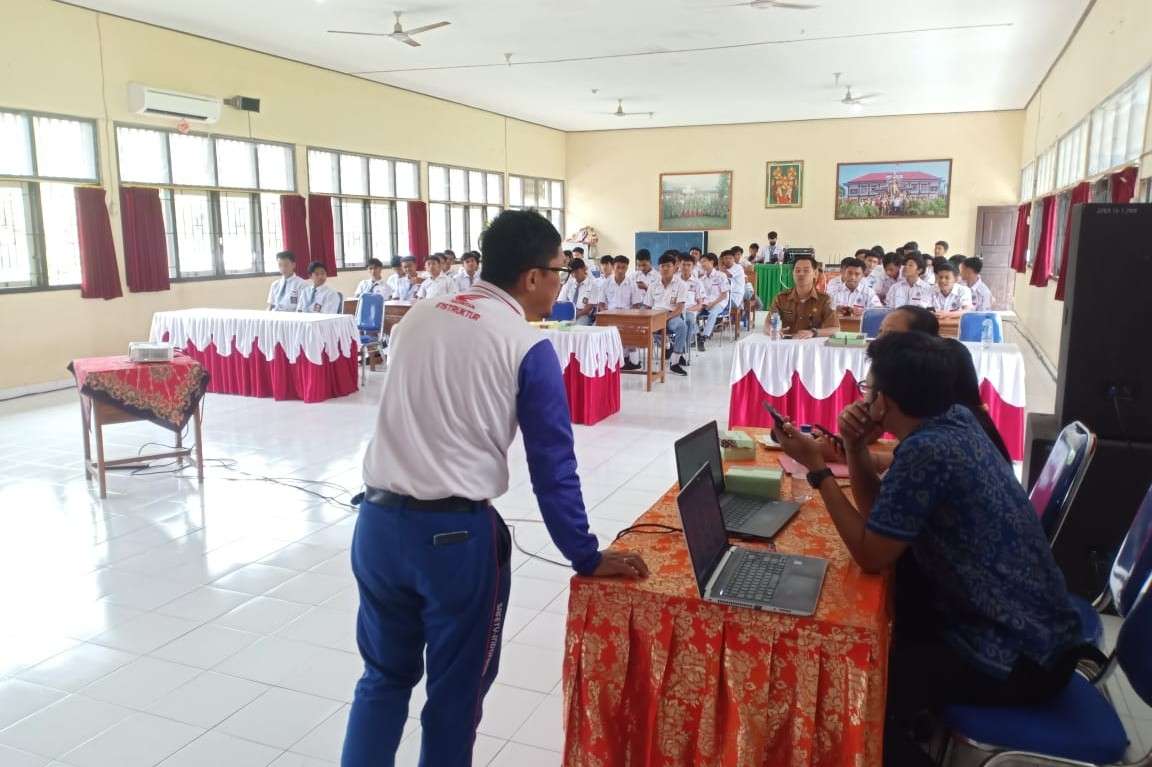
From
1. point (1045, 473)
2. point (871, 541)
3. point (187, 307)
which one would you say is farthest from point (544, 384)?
point (187, 307)

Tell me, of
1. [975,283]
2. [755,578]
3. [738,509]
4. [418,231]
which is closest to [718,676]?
[755,578]

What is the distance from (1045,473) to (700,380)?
5.97m

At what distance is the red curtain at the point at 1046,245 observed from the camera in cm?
903

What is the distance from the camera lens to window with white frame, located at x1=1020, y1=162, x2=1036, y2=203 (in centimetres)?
1232

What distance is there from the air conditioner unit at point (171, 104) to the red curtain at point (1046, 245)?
8.95 m

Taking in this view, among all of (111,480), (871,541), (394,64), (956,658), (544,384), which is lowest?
(111,480)

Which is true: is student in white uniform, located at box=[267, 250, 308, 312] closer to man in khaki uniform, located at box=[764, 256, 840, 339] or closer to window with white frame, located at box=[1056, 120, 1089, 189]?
man in khaki uniform, located at box=[764, 256, 840, 339]

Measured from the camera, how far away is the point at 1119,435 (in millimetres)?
3186

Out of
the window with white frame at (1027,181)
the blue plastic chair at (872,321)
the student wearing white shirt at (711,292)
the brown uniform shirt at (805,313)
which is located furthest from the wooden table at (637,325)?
the window with white frame at (1027,181)

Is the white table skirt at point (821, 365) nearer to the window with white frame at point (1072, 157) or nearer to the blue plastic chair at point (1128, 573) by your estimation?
the blue plastic chair at point (1128, 573)

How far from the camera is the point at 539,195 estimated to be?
16.7m

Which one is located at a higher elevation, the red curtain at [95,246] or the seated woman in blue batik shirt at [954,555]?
the red curtain at [95,246]

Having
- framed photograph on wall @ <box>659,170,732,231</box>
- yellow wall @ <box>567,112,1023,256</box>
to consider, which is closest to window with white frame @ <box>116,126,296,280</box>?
yellow wall @ <box>567,112,1023,256</box>

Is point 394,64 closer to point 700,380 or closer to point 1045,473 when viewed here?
point 700,380
